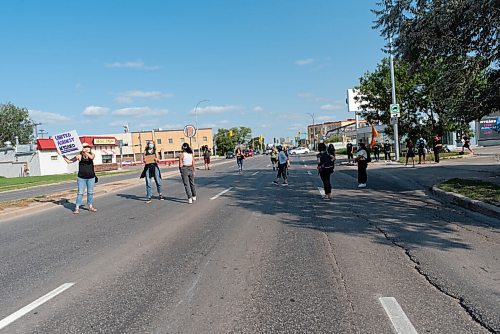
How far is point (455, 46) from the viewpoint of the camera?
474 inches

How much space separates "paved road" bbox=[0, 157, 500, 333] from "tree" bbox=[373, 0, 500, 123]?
4.28 m

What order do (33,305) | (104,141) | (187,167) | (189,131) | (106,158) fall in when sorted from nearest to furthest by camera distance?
(33,305) → (187,167) → (189,131) → (104,141) → (106,158)

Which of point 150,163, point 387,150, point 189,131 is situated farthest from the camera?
point 387,150

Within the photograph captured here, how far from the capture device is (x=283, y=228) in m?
8.12

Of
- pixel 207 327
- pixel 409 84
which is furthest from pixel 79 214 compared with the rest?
pixel 409 84

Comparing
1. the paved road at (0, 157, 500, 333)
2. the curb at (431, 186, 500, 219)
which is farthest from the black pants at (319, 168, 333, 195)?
the curb at (431, 186, 500, 219)

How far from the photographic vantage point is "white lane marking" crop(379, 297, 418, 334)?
364 cm

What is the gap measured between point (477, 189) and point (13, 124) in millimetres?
82145

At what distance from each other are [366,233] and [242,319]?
407cm

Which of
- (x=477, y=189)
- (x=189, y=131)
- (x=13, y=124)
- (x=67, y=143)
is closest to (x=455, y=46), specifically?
(x=477, y=189)

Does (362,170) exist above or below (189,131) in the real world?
below

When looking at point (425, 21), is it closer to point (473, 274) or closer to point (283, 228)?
point (283, 228)

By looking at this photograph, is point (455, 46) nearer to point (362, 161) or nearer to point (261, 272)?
point (362, 161)

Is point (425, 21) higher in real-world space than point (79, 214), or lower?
higher
